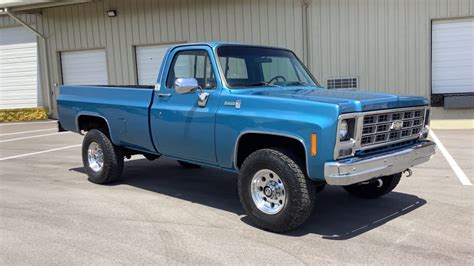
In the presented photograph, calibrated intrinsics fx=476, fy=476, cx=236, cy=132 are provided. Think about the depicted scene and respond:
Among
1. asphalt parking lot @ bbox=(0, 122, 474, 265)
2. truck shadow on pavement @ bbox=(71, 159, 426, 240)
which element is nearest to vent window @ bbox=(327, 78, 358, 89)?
asphalt parking lot @ bbox=(0, 122, 474, 265)

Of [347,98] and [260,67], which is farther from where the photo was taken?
[260,67]

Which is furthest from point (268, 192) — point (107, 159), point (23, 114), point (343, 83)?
point (23, 114)

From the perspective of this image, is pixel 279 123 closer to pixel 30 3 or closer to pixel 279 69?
pixel 279 69

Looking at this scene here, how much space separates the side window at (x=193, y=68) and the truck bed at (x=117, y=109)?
0.46 m

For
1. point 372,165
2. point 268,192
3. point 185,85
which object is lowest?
point 268,192

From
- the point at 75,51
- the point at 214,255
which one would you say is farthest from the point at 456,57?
the point at 75,51

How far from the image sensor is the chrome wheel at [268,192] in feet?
16.4

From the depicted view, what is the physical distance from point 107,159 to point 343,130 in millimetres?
4042

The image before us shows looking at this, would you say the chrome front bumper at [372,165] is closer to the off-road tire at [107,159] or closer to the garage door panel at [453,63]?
the off-road tire at [107,159]

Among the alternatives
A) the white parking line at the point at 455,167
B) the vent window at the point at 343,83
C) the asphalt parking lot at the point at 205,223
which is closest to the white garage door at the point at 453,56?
the vent window at the point at 343,83

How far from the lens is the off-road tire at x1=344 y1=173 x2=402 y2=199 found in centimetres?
608

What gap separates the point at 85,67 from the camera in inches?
700

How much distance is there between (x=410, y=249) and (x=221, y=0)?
1197 centimetres

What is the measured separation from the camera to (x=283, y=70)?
6.39 metres
